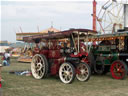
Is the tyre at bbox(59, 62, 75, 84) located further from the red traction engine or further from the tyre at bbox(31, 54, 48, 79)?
the tyre at bbox(31, 54, 48, 79)

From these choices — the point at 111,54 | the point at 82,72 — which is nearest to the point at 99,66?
the point at 111,54

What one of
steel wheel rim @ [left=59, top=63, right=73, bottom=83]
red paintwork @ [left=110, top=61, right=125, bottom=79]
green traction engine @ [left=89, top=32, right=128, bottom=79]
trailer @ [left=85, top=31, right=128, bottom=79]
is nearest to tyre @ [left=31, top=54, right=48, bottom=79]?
steel wheel rim @ [left=59, top=63, right=73, bottom=83]

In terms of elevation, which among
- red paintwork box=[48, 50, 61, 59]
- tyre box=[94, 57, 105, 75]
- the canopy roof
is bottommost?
tyre box=[94, 57, 105, 75]

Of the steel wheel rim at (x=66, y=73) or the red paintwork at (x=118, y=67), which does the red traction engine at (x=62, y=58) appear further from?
the red paintwork at (x=118, y=67)

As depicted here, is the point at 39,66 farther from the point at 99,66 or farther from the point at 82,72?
the point at 99,66

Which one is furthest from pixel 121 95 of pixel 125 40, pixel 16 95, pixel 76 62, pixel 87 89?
pixel 125 40

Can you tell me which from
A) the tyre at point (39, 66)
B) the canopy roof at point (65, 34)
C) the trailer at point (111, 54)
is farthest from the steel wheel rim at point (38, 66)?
the trailer at point (111, 54)

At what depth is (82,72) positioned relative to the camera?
718 cm

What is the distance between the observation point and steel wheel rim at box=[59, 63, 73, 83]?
21.4ft

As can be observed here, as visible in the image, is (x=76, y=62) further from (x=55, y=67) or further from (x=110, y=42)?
(x=110, y=42)

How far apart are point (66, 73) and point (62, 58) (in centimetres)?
69

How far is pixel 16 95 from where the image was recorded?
481cm

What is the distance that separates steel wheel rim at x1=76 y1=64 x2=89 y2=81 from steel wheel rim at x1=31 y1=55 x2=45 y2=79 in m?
1.39

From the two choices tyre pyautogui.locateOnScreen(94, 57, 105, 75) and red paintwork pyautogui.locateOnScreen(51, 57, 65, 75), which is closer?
red paintwork pyautogui.locateOnScreen(51, 57, 65, 75)
